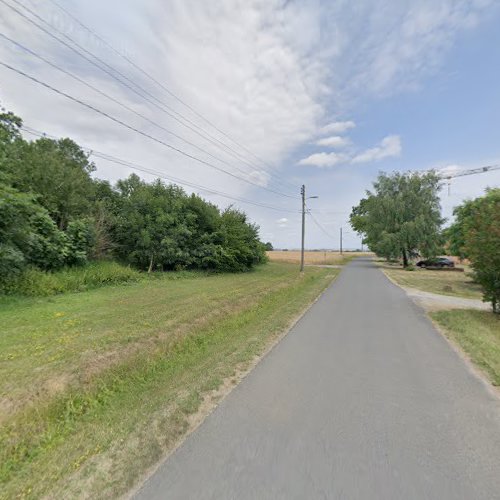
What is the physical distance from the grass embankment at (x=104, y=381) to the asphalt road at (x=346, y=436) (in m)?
0.44

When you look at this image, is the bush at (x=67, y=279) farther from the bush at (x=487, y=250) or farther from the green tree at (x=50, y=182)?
the bush at (x=487, y=250)

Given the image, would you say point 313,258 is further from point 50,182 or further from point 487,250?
point 50,182

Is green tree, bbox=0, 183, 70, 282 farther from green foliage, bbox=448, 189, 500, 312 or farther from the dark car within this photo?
the dark car

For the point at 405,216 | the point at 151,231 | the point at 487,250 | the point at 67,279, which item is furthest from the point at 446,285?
the point at 67,279

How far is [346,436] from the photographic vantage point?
2.87 m

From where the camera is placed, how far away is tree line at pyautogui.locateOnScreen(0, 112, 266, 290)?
10438 mm

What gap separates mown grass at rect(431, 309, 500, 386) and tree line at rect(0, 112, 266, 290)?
13.0 meters

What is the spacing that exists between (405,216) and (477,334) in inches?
1166

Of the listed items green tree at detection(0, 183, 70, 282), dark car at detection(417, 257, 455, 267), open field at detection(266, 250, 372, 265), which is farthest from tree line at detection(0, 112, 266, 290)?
dark car at detection(417, 257, 455, 267)

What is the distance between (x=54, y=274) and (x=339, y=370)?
488 inches

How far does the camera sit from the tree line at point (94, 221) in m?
10.4

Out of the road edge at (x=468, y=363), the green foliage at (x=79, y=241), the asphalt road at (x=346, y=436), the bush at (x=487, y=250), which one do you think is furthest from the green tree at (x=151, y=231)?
the bush at (x=487, y=250)

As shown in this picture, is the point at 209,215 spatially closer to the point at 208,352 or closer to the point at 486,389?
the point at 208,352

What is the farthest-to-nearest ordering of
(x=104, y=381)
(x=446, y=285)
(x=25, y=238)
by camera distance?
(x=446, y=285) < (x=25, y=238) < (x=104, y=381)
